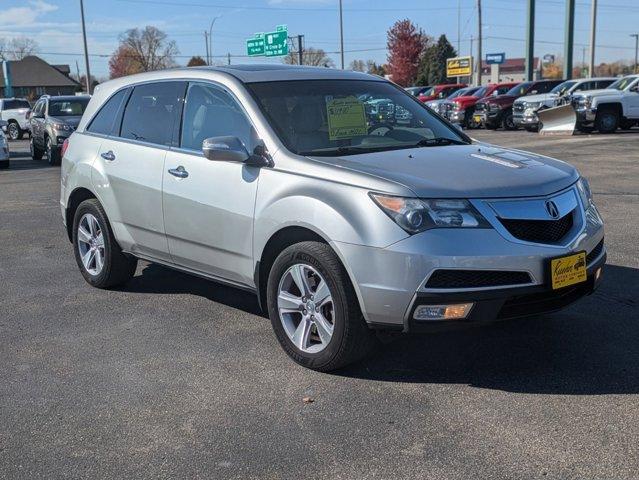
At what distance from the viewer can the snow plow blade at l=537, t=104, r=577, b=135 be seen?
2270 cm

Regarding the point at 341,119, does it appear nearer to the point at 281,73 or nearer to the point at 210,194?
the point at 281,73

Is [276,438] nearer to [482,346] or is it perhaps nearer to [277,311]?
[277,311]

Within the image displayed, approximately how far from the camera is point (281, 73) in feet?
17.0

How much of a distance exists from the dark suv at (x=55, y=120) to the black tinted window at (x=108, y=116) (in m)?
12.8

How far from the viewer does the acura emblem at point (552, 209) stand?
13.2 ft

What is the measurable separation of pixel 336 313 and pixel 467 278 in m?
0.76

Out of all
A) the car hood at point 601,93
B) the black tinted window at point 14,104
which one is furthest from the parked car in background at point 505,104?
the black tinted window at point 14,104

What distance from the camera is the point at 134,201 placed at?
18.2 feet

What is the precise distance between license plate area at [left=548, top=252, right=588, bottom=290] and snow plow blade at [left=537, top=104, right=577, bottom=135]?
19962 millimetres

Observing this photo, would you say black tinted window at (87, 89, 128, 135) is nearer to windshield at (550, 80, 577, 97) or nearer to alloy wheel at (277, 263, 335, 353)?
alloy wheel at (277, 263, 335, 353)

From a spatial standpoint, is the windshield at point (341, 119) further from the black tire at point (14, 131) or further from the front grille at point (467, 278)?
the black tire at point (14, 131)

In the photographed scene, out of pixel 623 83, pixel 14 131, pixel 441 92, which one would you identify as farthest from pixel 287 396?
pixel 441 92

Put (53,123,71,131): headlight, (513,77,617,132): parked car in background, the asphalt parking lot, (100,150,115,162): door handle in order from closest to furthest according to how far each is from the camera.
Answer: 1. the asphalt parking lot
2. (100,150,115,162): door handle
3. (53,123,71,131): headlight
4. (513,77,617,132): parked car in background

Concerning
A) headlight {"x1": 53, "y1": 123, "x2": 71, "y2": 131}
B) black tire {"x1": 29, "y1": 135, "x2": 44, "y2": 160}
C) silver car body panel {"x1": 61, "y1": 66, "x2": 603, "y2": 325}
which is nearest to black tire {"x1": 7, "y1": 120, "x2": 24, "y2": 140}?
black tire {"x1": 29, "y1": 135, "x2": 44, "y2": 160}
